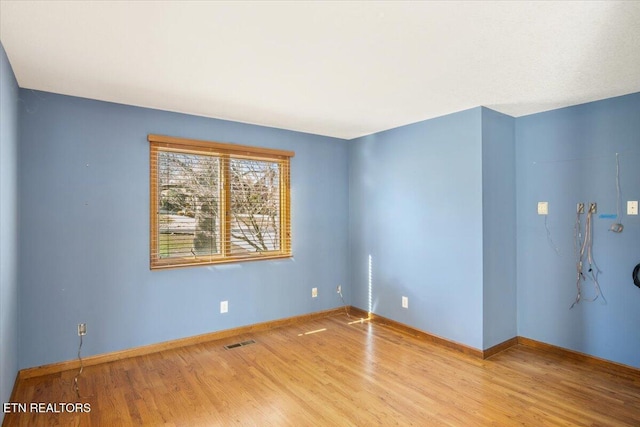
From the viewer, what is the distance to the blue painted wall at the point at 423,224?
335 centimetres

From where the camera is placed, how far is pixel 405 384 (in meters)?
2.72

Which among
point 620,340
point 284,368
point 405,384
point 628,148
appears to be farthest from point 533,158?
point 284,368

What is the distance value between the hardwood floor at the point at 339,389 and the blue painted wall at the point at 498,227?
329 mm

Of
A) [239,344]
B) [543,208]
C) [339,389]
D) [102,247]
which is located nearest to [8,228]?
[102,247]

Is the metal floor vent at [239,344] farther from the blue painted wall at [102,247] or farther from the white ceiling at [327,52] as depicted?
the white ceiling at [327,52]

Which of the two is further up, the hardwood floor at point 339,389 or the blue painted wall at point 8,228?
the blue painted wall at point 8,228

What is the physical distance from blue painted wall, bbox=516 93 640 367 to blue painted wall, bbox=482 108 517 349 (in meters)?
0.11

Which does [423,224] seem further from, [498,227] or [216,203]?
[216,203]

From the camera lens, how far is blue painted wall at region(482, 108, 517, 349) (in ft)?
10.8

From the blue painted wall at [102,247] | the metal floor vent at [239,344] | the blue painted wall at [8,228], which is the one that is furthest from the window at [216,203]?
the blue painted wall at [8,228]

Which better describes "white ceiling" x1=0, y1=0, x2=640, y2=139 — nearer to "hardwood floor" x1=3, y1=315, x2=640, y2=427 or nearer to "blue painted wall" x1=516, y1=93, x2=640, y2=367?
"blue painted wall" x1=516, y1=93, x2=640, y2=367

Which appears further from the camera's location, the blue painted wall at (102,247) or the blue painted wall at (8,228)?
the blue painted wall at (102,247)

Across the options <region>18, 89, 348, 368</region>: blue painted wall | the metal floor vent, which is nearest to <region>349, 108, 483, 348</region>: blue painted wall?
<region>18, 89, 348, 368</region>: blue painted wall

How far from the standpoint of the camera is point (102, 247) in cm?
309
